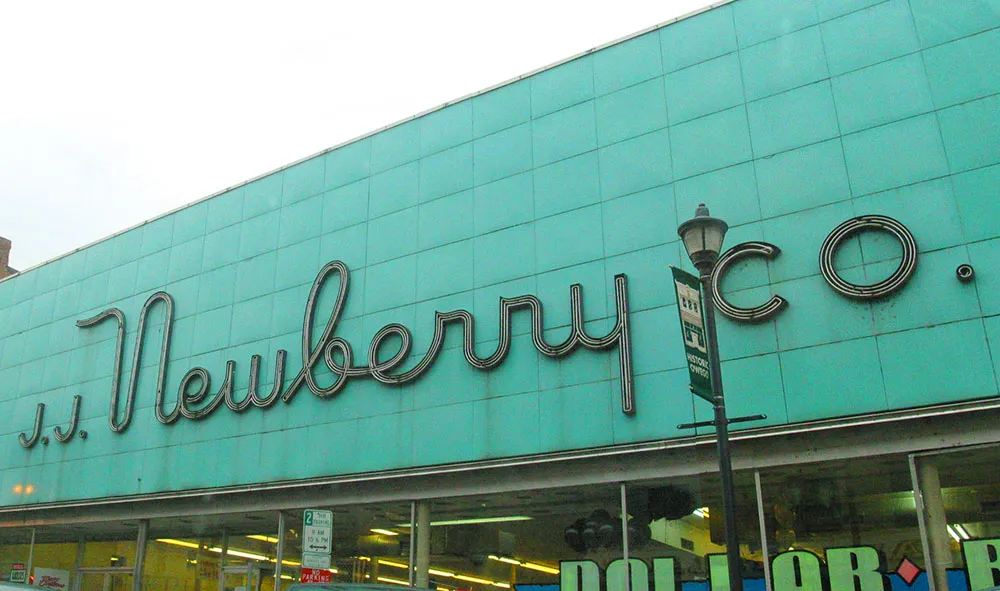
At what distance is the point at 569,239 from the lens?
666 inches

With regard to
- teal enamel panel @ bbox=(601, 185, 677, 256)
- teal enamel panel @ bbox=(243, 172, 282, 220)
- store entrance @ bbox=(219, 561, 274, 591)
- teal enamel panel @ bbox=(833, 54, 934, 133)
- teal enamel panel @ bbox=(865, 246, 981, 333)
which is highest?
teal enamel panel @ bbox=(243, 172, 282, 220)

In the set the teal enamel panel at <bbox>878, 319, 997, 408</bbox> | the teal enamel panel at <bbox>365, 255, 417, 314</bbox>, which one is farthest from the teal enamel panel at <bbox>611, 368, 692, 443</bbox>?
the teal enamel panel at <bbox>365, 255, 417, 314</bbox>

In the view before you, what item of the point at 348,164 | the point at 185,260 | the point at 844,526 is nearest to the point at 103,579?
the point at 185,260

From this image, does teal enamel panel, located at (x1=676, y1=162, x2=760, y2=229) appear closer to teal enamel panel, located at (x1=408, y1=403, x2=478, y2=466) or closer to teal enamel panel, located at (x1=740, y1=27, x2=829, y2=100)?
teal enamel panel, located at (x1=740, y1=27, x2=829, y2=100)

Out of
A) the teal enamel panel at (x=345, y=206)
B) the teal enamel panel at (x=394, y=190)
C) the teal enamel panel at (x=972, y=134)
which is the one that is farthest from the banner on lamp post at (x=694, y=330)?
the teal enamel panel at (x=345, y=206)

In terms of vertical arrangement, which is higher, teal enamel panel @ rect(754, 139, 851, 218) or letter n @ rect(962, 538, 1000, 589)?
teal enamel panel @ rect(754, 139, 851, 218)

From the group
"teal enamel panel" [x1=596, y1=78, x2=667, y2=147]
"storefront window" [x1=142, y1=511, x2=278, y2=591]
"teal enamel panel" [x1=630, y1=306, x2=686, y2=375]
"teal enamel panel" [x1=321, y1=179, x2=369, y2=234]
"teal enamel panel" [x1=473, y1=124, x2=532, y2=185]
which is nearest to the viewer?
"teal enamel panel" [x1=630, y1=306, x2=686, y2=375]

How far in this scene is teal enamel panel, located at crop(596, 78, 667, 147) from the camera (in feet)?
55.0

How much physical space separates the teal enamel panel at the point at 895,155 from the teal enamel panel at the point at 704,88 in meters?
2.47

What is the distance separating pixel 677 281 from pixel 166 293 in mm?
17152

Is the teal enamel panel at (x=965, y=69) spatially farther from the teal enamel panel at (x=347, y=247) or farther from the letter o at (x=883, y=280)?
the teal enamel panel at (x=347, y=247)

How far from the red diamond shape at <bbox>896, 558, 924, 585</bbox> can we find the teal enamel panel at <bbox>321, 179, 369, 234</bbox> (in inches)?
514

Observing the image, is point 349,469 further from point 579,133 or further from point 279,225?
point 579,133

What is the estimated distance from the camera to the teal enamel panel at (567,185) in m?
17.1
